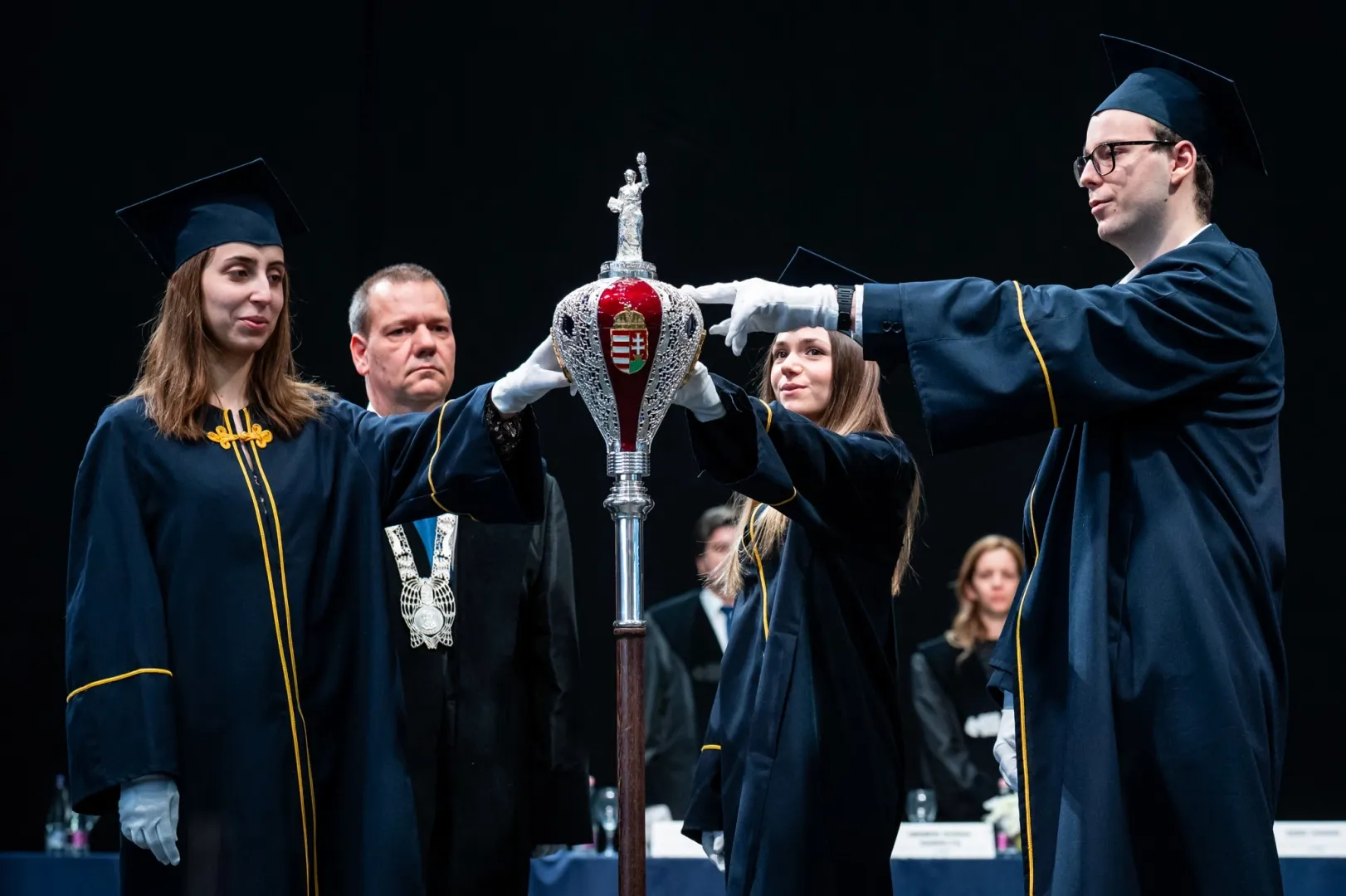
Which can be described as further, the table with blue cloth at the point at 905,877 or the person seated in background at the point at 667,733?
the person seated in background at the point at 667,733

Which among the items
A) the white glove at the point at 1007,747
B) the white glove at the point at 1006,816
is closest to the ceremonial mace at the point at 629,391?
the white glove at the point at 1007,747

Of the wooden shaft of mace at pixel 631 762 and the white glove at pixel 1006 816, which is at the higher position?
the wooden shaft of mace at pixel 631 762

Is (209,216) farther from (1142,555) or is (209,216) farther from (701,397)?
(1142,555)

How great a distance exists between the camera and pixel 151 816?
238 centimetres

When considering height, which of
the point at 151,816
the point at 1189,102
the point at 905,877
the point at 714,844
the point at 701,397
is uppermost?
the point at 1189,102

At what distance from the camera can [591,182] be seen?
635 centimetres

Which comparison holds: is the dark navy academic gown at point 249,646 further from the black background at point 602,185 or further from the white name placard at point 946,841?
the black background at point 602,185

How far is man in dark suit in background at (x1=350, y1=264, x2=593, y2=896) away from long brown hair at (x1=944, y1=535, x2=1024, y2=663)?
2.88m

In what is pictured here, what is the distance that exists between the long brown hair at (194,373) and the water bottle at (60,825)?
2732mm

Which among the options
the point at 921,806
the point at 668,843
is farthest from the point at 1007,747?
the point at 921,806

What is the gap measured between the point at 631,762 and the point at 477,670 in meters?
1.27

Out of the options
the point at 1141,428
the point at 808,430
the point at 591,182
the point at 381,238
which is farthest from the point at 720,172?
the point at 1141,428

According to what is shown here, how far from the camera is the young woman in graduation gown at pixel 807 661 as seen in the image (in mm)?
2982

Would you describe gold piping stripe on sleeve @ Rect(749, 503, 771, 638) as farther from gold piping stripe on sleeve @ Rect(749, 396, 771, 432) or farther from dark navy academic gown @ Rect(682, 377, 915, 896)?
gold piping stripe on sleeve @ Rect(749, 396, 771, 432)
